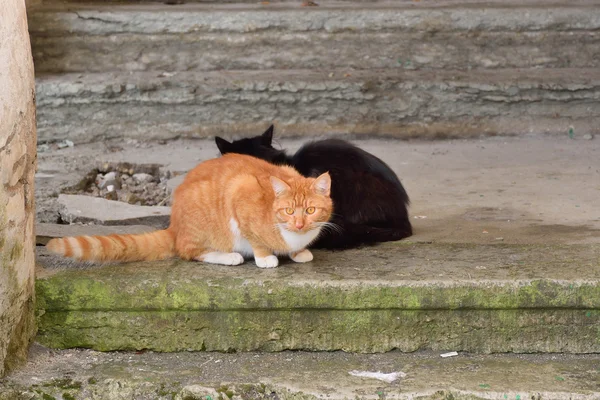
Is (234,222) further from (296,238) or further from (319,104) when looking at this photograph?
(319,104)

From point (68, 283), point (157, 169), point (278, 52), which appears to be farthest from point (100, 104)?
point (68, 283)

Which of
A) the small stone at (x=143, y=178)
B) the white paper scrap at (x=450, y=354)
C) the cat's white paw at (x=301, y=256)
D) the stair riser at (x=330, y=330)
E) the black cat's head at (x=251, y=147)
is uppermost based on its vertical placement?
the black cat's head at (x=251, y=147)

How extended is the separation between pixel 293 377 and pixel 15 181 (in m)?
1.12

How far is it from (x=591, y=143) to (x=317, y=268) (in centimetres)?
347

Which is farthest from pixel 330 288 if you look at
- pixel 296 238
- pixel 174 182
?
pixel 174 182

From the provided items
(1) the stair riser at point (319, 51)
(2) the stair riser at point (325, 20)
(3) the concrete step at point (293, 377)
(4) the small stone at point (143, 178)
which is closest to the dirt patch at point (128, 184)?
(4) the small stone at point (143, 178)

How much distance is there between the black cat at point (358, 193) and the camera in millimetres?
3633

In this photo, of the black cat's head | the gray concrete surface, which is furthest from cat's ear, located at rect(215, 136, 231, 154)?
the gray concrete surface

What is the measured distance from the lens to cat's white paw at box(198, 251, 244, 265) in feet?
10.8

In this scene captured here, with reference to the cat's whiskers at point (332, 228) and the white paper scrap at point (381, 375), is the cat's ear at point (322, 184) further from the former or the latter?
the white paper scrap at point (381, 375)

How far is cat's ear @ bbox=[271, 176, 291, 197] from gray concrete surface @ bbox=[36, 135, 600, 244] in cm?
84

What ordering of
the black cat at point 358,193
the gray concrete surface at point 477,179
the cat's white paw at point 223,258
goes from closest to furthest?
the cat's white paw at point 223,258 < the black cat at point 358,193 < the gray concrete surface at point 477,179

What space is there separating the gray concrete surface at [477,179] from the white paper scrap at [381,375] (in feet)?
3.14

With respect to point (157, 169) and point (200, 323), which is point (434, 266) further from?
point (157, 169)
